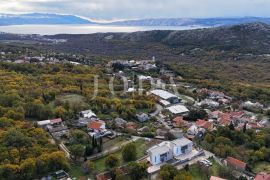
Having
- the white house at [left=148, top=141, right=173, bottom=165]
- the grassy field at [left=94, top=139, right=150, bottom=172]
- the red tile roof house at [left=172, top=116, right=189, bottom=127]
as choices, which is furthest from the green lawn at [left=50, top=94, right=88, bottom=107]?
the white house at [left=148, top=141, right=173, bottom=165]

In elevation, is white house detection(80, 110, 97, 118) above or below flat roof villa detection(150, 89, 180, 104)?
above

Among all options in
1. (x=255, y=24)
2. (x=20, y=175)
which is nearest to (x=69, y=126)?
(x=20, y=175)

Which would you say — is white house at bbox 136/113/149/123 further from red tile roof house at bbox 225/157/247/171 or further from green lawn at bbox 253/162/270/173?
green lawn at bbox 253/162/270/173

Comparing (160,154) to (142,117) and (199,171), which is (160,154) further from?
(142,117)

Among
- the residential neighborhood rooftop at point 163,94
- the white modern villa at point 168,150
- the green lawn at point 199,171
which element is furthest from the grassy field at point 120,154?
the residential neighborhood rooftop at point 163,94

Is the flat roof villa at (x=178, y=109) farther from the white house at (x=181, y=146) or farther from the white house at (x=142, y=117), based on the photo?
the white house at (x=181, y=146)

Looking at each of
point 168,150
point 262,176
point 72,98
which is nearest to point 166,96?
point 72,98

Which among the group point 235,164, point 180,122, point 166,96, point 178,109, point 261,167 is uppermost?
point 166,96
